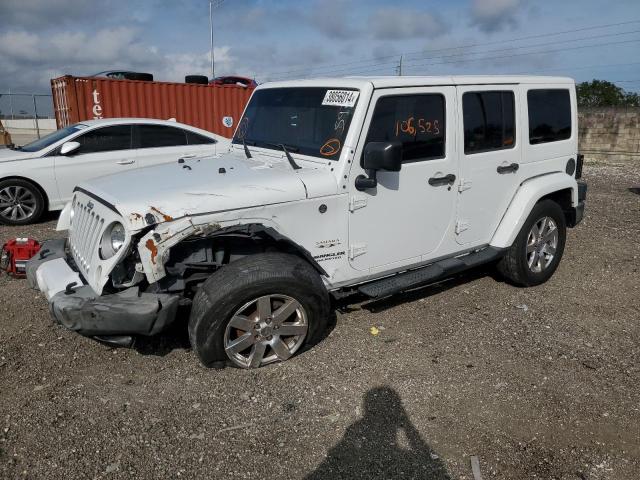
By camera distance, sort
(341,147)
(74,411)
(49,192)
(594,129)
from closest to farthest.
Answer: (74,411)
(341,147)
(49,192)
(594,129)

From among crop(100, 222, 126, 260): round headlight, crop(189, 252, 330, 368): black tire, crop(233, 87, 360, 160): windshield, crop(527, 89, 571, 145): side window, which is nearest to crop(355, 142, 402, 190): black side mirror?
crop(233, 87, 360, 160): windshield

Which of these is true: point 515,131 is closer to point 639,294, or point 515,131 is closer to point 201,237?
point 639,294

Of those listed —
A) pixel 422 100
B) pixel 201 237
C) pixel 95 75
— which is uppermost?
pixel 95 75

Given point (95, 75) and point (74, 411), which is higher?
point (95, 75)

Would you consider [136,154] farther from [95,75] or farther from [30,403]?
[30,403]

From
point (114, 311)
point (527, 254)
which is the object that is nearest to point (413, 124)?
point (527, 254)

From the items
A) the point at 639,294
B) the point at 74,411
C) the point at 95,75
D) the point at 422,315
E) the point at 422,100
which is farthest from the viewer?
the point at 95,75

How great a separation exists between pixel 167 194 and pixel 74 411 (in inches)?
57.5

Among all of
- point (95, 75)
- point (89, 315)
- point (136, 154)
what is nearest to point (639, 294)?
point (89, 315)

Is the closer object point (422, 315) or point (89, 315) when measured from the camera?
point (89, 315)

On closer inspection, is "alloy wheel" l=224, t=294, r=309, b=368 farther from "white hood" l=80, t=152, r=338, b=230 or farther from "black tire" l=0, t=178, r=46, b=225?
"black tire" l=0, t=178, r=46, b=225

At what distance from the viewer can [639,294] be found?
5.20 m

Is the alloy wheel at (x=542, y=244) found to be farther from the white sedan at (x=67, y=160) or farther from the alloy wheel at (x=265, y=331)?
the white sedan at (x=67, y=160)

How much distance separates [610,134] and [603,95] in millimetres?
15726
